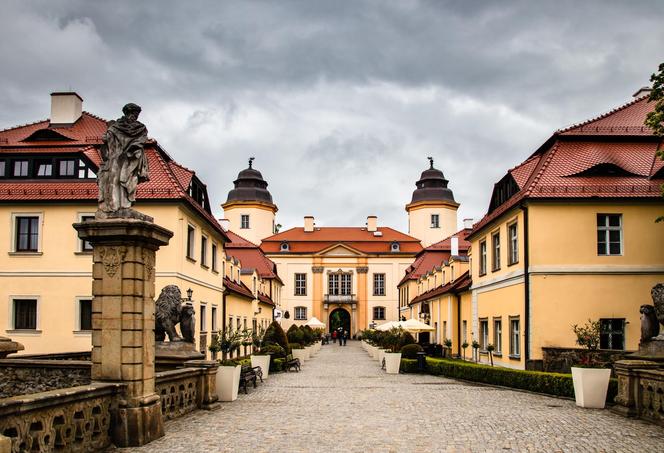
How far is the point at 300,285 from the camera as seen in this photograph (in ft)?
239

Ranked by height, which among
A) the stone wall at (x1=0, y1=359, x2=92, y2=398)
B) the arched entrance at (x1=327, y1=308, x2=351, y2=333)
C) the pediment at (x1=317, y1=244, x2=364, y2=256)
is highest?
the pediment at (x1=317, y1=244, x2=364, y2=256)

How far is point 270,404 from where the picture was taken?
15.0 meters

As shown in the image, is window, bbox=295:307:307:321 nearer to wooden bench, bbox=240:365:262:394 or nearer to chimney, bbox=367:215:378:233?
chimney, bbox=367:215:378:233

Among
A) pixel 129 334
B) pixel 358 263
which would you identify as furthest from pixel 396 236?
pixel 129 334

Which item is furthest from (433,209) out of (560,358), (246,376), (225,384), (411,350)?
(225,384)

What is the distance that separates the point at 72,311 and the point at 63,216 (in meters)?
3.29

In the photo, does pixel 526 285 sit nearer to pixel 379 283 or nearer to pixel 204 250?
pixel 204 250

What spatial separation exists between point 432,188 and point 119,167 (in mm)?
65176

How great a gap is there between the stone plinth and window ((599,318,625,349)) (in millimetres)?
11520

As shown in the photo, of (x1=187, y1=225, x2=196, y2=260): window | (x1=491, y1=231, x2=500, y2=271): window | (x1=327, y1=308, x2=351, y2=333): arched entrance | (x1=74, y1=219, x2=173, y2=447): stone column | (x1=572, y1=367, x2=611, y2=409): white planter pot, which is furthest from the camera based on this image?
(x1=327, y1=308, x2=351, y2=333): arched entrance

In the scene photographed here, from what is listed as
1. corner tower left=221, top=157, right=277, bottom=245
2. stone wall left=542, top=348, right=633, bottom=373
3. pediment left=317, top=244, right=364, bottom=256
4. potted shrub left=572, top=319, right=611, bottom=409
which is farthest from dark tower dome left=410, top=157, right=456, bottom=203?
potted shrub left=572, top=319, right=611, bottom=409

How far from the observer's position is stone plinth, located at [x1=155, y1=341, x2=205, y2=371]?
1388 cm

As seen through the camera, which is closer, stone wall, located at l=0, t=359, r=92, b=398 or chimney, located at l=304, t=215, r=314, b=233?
stone wall, located at l=0, t=359, r=92, b=398

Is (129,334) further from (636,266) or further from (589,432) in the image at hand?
(636,266)
